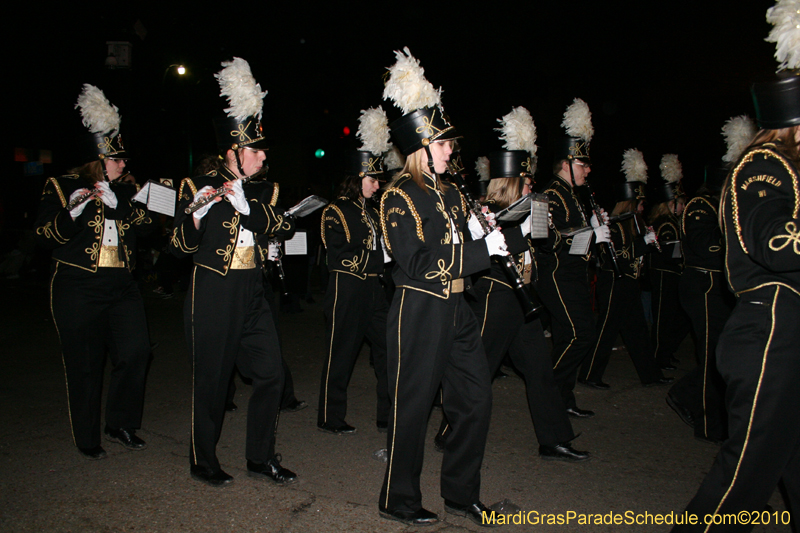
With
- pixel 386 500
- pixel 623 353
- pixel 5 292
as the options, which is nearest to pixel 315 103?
pixel 5 292

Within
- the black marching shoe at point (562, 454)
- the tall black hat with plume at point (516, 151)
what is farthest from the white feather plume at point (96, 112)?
the black marching shoe at point (562, 454)

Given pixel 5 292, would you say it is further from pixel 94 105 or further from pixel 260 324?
pixel 260 324

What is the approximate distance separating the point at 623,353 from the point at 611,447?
3794 mm

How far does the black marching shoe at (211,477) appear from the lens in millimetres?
3896

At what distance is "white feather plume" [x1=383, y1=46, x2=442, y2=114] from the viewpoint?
11.5ft

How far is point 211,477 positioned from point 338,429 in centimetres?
131

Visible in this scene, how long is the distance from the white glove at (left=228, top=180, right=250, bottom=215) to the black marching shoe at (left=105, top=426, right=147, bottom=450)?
2.05m

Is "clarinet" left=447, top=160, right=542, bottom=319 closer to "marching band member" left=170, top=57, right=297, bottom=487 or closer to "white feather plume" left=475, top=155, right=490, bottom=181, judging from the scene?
"marching band member" left=170, top=57, right=297, bottom=487

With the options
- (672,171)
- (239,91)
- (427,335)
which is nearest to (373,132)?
(239,91)

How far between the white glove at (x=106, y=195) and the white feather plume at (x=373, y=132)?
219 centimetres

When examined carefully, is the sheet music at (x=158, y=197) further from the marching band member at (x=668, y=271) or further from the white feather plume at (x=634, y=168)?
the white feather plume at (x=634, y=168)

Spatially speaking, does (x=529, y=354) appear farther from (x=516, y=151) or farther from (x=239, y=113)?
(x=239, y=113)

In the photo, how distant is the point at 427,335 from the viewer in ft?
11.0

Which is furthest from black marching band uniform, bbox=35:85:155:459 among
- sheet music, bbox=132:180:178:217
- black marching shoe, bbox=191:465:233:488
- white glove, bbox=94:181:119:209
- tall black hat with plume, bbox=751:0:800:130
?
tall black hat with plume, bbox=751:0:800:130
